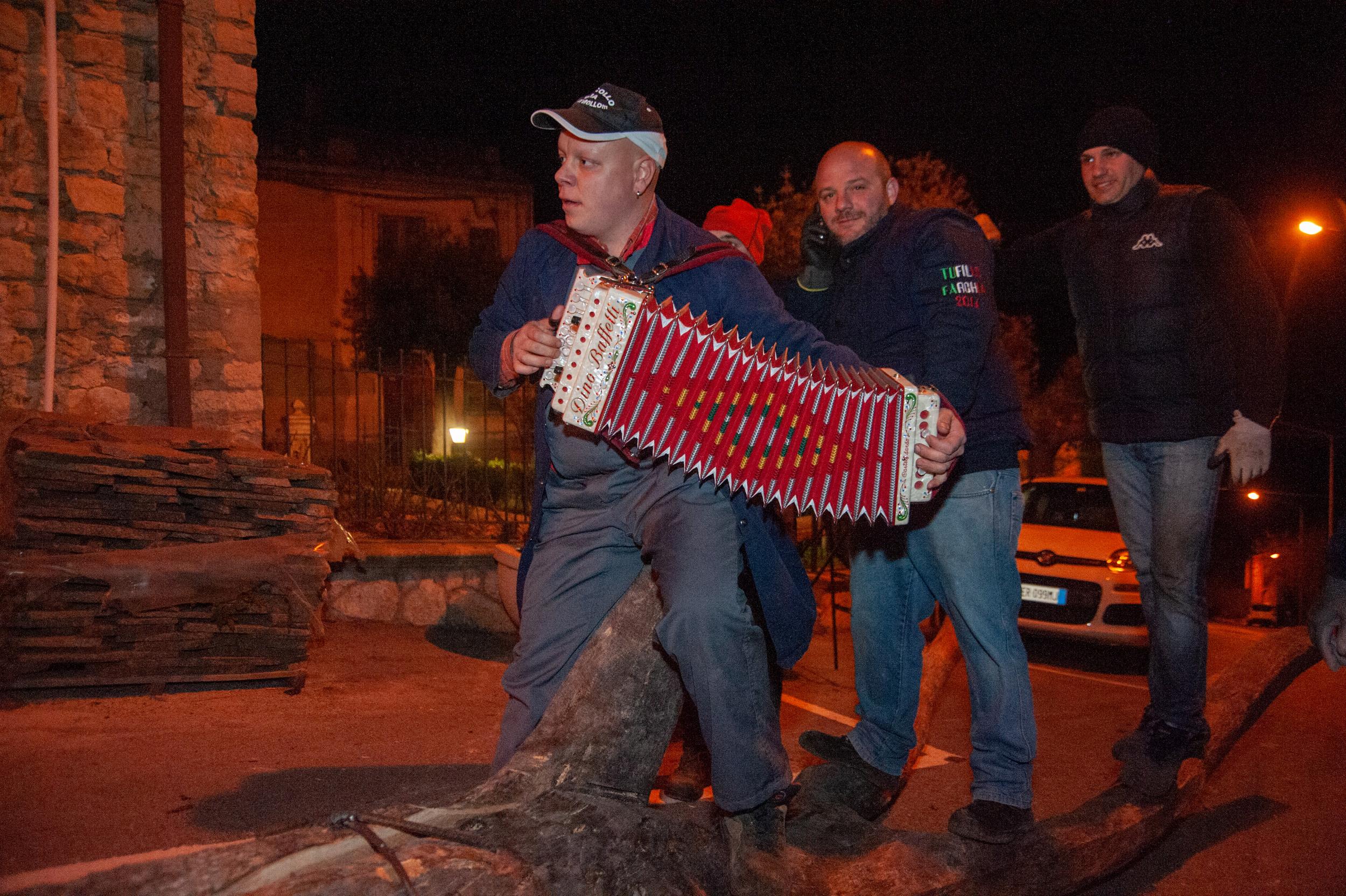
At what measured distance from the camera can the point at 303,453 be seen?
32.7 feet

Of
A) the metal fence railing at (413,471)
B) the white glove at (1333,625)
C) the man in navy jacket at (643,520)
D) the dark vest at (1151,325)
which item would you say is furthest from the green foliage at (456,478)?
the white glove at (1333,625)

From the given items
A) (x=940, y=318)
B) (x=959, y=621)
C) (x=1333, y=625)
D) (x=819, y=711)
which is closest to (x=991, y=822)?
(x=959, y=621)

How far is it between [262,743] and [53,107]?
4506mm

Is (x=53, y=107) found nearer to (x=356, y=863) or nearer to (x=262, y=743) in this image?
(x=262, y=743)

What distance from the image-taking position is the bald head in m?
3.67

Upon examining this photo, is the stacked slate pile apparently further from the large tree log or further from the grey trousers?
the large tree log

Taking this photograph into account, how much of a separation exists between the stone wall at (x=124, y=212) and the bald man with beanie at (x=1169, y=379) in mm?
5801

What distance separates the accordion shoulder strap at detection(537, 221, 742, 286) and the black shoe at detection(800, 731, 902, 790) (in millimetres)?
1801

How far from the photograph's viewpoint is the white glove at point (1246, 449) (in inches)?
140

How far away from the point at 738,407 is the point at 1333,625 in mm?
1838

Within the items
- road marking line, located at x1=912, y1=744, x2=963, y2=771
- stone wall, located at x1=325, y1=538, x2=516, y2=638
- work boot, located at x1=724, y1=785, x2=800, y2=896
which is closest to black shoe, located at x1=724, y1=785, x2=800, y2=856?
work boot, located at x1=724, y1=785, x2=800, y2=896

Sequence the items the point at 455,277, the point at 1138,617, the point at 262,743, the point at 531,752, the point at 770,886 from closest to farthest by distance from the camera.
A: the point at 531,752
the point at 770,886
the point at 262,743
the point at 1138,617
the point at 455,277

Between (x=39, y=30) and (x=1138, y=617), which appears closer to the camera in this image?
(x=39, y=30)

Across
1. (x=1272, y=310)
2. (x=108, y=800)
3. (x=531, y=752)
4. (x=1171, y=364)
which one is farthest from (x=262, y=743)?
(x=1272, y=310)
